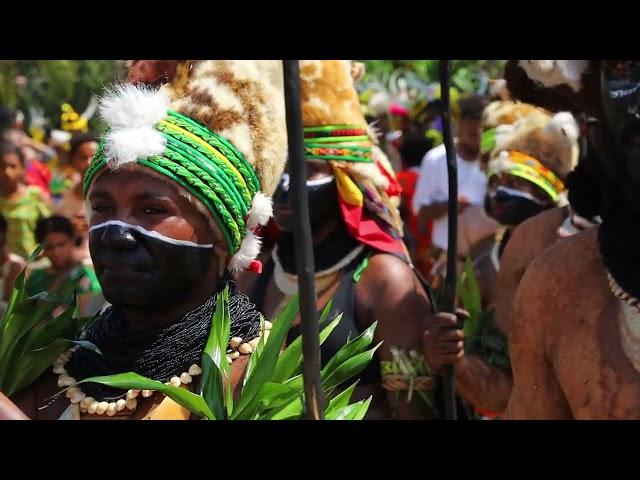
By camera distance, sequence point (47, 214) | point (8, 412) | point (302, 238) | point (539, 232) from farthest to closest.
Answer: point (47, 214) < point (539, 232) < point (8, 412) < point (302, 238)

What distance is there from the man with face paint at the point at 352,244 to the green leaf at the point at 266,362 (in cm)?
160

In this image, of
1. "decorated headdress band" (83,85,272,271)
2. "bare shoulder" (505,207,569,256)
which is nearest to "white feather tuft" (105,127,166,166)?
"decorated headdress band" (83,85,272,271)

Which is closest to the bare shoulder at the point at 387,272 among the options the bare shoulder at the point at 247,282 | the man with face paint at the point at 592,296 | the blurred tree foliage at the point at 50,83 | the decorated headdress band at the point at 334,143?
the decorated headdress band at the point at 334,143

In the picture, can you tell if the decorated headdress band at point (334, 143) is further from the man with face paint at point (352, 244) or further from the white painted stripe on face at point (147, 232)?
the white painted stripe on face at point (147, 232)

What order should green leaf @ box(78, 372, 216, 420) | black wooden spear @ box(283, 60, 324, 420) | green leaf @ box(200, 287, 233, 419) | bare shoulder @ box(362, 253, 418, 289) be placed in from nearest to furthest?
black wooden spear @ box(283, 60, 324, 420), green leaf @ box(78, 372, 216, 420), green leaf @ box(200, 287, 233, 419), bare shoulder @ box(362, 253, 418, 289)

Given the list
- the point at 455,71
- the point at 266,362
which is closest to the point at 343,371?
the point at 266,362

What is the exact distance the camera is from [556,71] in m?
3.67

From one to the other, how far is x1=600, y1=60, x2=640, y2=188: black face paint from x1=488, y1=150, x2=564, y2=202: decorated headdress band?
10.5ft

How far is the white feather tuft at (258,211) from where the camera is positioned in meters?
3.63

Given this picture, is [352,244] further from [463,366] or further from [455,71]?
[455,71]

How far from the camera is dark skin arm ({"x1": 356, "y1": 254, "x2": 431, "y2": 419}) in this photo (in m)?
4.90

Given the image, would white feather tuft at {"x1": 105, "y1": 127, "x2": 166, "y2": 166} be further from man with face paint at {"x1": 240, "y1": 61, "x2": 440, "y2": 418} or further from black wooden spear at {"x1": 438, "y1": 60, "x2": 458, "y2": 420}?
man with face paint at {"x1": 240, "y1": 61, "x2": 440, "y2": 418}

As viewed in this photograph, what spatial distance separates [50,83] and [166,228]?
19.5 meters

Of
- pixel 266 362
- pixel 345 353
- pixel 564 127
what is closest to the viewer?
pixel 266 362
